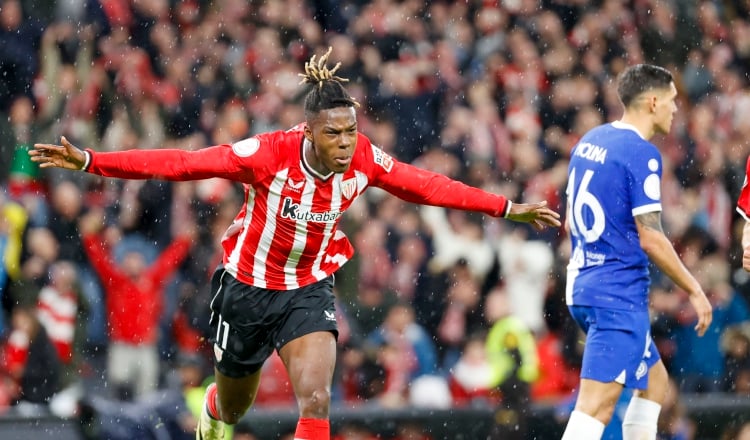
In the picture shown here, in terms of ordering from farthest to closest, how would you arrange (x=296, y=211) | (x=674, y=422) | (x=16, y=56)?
(x=16, y=56) → (x=674, y=422) → (x=296, y=211)

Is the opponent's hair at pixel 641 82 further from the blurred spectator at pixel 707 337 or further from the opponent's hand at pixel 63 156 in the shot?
the blurred spectator at pixel 707 337

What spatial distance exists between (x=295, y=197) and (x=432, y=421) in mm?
2776

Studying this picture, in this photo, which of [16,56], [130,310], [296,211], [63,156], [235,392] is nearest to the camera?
[63,156]

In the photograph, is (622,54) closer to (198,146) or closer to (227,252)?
(198,146)

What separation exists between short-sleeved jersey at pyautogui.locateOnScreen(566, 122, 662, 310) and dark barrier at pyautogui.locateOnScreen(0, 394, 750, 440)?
7.89ft

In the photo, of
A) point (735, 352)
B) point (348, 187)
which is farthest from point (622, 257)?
point (735, 352)

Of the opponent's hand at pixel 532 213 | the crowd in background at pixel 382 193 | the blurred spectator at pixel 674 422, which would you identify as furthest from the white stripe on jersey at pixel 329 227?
the blurred spectator at pixel 674 422

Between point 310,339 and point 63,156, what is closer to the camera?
point 63,156

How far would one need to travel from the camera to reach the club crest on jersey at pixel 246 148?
672 cm

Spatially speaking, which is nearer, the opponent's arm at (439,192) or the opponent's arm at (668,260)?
the opponent's arm at (668,260)

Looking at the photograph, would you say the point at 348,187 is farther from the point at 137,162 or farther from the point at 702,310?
the point at 702,310

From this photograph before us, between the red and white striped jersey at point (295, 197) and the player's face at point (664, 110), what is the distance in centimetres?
85

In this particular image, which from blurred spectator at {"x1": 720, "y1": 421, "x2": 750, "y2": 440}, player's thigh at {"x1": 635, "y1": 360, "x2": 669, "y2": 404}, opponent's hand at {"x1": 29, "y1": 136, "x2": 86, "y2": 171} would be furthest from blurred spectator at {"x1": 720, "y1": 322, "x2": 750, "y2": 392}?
opponent's hand at {"x1": 29, "y1": 136, "x2": 86, "y2": 171}

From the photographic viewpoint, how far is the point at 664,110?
7.00 meters
